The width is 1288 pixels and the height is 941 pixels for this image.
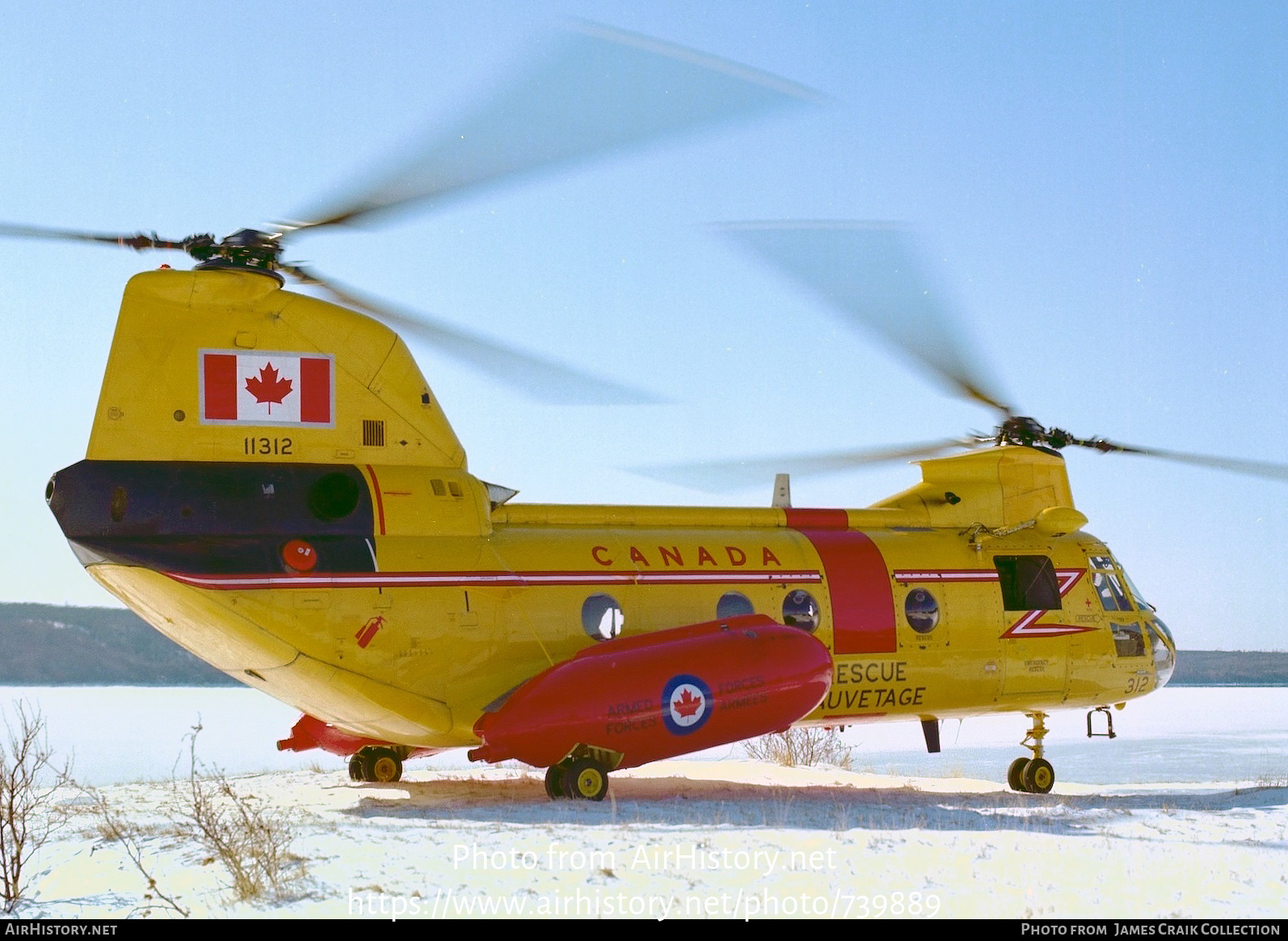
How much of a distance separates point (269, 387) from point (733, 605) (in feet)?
17.7

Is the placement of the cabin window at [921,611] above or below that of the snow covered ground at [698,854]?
above

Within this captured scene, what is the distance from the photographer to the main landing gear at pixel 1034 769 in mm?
15523

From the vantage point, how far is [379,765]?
14.8 metres

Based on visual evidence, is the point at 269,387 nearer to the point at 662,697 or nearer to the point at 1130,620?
the point at 662,697

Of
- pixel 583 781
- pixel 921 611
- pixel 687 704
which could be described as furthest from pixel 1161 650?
pixel 583 781

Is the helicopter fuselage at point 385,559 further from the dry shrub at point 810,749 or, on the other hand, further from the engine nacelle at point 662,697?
the dry shrub at point 810,749

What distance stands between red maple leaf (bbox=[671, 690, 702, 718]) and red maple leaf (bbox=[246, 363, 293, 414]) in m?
4.81

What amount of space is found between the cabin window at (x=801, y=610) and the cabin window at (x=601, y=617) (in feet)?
6.52

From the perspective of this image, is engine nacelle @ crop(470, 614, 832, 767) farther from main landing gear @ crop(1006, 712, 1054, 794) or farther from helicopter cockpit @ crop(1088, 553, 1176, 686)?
helicopter cockpit @ crop(1088, 553, 1176, 686)

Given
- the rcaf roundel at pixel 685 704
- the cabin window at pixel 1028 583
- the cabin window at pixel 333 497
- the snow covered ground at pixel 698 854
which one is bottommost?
the snow covered ground at pixel 698 854

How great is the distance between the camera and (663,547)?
14.0 meters

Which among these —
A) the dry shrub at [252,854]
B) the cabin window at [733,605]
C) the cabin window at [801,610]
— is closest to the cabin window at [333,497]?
the dry shrub at [252,854]

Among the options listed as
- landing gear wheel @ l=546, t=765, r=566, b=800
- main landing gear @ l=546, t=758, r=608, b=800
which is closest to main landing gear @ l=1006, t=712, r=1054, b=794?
main landing gear @ l=546, t=758, r=608, b=800

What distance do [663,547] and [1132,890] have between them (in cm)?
682
